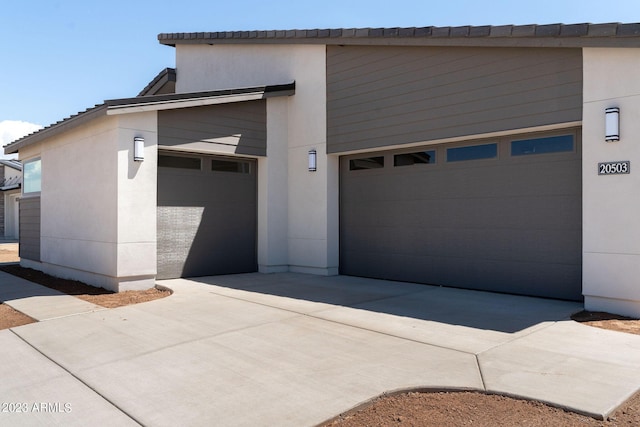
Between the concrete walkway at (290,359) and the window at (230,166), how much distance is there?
13.2 feet

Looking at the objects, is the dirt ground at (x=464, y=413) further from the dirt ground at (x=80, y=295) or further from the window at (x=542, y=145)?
the dirt ground at (x=80, y=295)

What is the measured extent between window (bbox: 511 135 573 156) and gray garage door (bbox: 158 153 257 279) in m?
6.11

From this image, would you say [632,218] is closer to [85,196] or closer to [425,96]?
[425,96]

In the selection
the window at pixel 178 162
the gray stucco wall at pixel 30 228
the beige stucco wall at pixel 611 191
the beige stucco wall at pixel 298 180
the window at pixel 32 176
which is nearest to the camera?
the beige stucco wall at pixel 611 191

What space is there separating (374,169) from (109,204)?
5596mm

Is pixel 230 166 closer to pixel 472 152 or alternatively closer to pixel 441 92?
pixel 441 92

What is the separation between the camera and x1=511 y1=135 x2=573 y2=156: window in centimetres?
748

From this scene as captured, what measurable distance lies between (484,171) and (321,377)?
19.0 feet

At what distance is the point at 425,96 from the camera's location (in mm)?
9023

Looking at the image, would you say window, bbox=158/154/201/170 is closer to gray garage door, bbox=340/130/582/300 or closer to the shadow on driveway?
the shadow on driveway

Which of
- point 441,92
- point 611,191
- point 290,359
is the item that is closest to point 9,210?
point 441,92

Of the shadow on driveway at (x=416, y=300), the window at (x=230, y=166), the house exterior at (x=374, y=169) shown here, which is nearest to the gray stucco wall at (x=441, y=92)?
the house exterior at (x=374, y=169)

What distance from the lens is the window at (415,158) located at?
A: 30.6 feet

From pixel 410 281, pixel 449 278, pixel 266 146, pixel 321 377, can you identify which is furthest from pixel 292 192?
pixel 321 377
